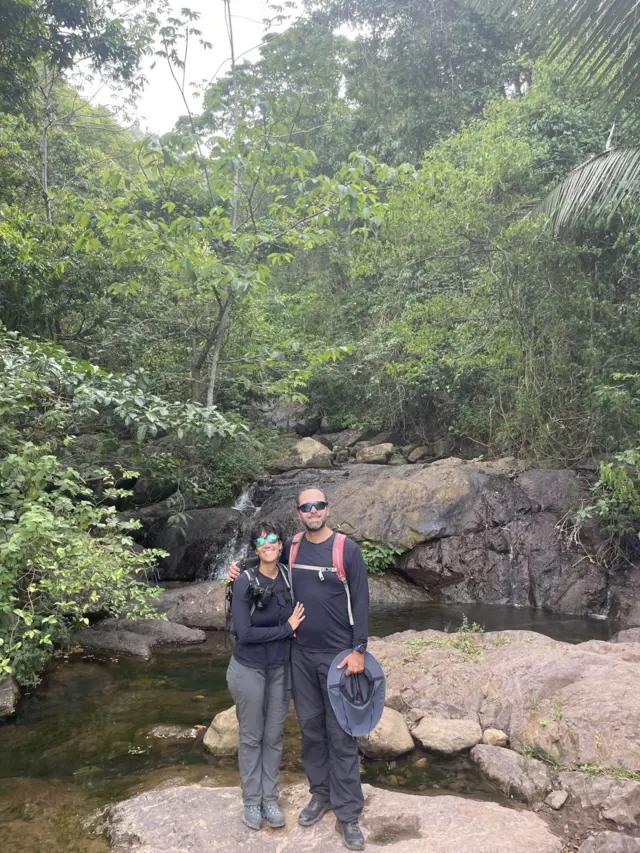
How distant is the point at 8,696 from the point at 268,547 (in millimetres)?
4080

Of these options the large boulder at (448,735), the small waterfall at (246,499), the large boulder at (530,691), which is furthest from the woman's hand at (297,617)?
the small waterfall at (246,499)

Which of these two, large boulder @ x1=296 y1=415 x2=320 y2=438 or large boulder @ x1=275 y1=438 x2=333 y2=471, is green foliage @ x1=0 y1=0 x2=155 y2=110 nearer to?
large boulder @ x1=275 y1=438 x2=333 y2=471

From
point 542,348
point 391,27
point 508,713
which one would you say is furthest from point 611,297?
point 391,27

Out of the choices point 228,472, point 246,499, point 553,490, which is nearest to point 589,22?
point 553,490

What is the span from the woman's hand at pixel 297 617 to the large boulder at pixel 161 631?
17.8ft

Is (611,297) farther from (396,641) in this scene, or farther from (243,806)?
(243,806)

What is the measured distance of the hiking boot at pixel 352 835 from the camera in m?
3.14

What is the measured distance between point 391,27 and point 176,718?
912 inches

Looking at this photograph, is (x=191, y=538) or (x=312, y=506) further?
(x=191, y=538)

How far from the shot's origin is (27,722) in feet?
18.2

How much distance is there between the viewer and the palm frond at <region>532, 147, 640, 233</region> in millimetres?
7703

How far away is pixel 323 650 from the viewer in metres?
3.38

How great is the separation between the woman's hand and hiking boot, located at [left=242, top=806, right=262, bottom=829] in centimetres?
105

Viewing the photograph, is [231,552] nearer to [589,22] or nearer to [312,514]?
[312,514]
